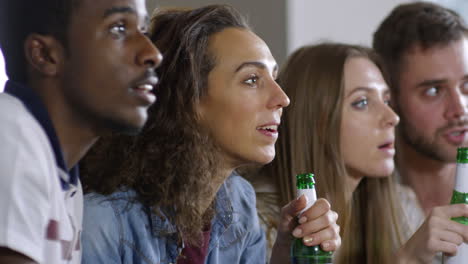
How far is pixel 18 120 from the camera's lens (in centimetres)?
62

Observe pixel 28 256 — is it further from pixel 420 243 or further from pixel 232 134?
pixel 420 243

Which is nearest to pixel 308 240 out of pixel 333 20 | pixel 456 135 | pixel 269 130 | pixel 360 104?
pixel 269 130

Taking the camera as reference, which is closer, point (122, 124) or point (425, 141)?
point (122, 124)

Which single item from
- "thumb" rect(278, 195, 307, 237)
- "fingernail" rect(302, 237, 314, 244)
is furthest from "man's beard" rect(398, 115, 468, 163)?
"fingernail" rect(302, 237, 314, 244)

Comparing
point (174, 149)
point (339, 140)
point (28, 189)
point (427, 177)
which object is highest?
point (28, 189)

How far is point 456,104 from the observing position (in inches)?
68.8

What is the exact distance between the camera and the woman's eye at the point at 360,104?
1.54 m

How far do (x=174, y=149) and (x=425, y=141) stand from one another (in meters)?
0.96

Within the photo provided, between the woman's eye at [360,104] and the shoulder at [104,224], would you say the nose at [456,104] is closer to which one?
the woman's eye at [360,104]

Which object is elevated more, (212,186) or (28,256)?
(28,256)

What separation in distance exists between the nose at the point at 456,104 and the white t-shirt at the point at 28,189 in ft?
4.32

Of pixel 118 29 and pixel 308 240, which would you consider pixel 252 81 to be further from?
pixel 118 29

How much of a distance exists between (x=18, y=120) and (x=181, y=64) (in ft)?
1.71

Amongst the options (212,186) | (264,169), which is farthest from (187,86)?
(264,169)
